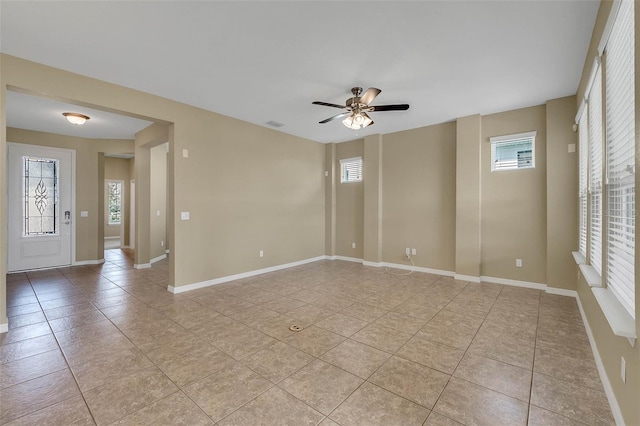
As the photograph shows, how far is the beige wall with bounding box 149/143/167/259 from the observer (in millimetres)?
6595

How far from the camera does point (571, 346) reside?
2607 millimetres

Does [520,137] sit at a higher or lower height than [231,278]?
higher

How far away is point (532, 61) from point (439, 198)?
8.94 ft

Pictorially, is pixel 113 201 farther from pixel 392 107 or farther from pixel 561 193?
pixel 561 193

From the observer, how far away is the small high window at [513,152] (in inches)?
176

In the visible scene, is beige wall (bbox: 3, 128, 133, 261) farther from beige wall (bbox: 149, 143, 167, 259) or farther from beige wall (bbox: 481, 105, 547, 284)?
beige wall (bbox: 481, 105, 547, 284)

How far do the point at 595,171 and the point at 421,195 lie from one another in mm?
2998

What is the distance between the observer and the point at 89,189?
6371 mm

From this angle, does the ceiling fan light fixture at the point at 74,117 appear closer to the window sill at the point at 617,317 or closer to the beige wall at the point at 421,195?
the beige wall at the point at 421,195

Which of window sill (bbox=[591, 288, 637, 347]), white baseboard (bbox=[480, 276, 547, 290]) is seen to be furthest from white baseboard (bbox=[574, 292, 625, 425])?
white baseboard (bbox=[480, 276, 547, 290])

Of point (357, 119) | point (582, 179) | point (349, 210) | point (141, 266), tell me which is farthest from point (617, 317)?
point (141, 266)

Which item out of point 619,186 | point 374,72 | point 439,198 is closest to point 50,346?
point 374,72

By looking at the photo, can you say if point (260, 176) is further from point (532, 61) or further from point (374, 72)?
point (532, 61)

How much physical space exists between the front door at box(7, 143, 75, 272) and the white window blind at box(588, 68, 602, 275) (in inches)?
344
